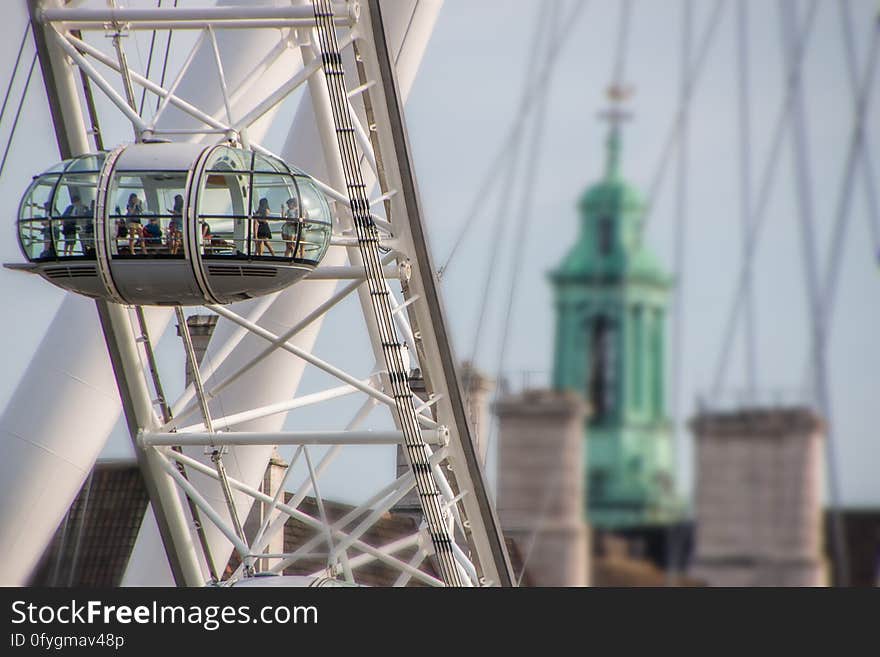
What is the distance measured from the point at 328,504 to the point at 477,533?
6103mm

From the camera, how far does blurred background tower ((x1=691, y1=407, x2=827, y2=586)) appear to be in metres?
5.62

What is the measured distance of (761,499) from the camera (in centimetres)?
575

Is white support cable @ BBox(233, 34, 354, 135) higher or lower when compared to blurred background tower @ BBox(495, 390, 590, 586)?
higher

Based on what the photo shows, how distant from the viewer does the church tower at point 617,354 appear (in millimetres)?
5895

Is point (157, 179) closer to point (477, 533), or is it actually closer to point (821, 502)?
point (477, 533)

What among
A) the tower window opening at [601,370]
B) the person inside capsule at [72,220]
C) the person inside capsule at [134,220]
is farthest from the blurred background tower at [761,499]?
the person inside capsule at [72,220]

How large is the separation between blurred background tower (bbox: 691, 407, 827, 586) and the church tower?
0.19 metres

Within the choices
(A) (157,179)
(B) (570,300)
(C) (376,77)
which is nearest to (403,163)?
(C) (376,77)

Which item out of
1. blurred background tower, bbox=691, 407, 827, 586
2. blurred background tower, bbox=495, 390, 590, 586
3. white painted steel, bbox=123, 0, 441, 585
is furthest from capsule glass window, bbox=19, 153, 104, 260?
blurred background tower, bbox=691, 407, 827, 586

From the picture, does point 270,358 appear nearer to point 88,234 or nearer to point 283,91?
point 283,91

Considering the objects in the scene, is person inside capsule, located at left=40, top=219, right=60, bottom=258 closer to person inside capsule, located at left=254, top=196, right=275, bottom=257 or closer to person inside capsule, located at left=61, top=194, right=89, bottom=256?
person inside capsule, located at left=61, top=194, right=89, bottom=256

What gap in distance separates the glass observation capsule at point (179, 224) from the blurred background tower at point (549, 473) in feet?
29.1

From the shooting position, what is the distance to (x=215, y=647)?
500 inches

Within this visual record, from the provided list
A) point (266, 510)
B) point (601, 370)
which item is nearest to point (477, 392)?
point (266, 510)
